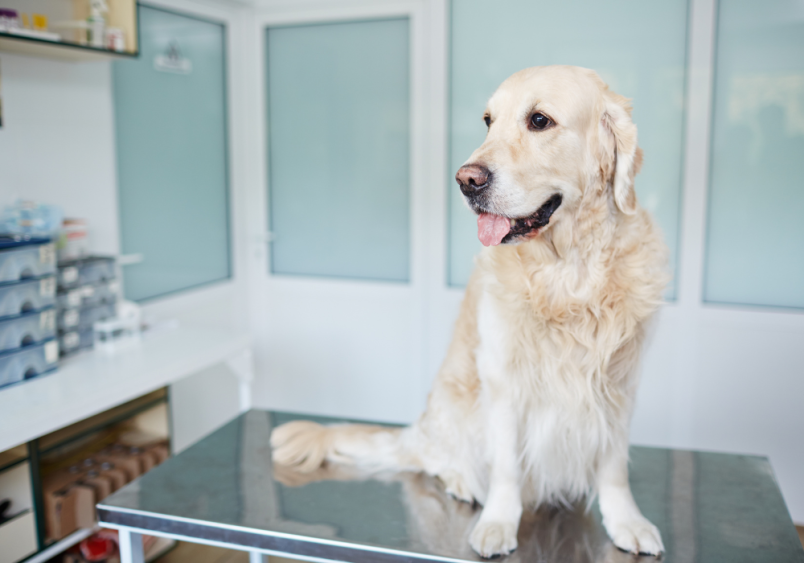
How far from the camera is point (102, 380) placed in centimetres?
199

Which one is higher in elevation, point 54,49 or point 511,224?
point 54,49

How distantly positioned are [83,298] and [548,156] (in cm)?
181

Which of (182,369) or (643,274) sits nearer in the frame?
(643,274)

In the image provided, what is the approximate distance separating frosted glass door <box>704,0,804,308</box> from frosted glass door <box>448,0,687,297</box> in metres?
0.17

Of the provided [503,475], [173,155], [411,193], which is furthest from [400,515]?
[173,155]

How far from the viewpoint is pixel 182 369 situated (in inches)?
87.1

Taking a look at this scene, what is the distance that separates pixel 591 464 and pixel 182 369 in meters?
1.42

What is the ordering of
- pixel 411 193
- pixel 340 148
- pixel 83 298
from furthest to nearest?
pixel 340 148
pixel 411 193
pixel 83 298

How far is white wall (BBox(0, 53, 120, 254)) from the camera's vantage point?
2.23 meters

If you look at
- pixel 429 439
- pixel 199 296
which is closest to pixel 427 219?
pixel 199 296

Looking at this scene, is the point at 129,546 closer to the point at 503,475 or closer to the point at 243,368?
the point at 503,475

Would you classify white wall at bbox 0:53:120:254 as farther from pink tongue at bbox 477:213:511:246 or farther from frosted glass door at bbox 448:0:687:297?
pink tongue at bbox 477:213:511:246

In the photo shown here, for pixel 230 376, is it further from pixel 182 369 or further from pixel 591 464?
pixel 591 464

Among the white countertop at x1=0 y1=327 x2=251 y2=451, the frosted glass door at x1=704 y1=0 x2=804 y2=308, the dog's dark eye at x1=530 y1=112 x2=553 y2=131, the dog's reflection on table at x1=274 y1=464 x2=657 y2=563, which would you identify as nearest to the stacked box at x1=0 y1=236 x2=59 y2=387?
the white countertop at x1=0 y1=327 x2=251 y2=451
